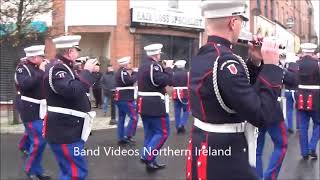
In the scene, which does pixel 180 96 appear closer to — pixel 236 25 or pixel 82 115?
pixel 82 115

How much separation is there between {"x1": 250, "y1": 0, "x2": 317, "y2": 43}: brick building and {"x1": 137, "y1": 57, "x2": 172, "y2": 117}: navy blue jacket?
22.7m

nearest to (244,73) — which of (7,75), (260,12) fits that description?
(7,75)

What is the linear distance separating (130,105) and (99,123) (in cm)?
300

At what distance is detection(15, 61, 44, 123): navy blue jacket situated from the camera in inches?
304

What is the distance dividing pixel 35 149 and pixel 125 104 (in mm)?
3572

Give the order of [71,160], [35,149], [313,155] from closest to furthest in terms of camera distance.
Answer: [71,160] → [35,149] → [313,155]

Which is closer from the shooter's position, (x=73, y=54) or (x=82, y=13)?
(x=73, y=54)

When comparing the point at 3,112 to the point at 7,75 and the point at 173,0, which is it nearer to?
the point at 7,75

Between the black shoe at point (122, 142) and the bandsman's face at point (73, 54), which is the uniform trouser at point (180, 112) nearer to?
the black shoe at point (122, 142)

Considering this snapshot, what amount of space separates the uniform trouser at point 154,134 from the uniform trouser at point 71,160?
2655 millimetres

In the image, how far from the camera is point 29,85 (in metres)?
7.73

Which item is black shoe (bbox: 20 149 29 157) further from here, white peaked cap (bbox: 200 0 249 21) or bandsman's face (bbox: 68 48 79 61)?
white peaked cap (bbox: 200 0 249 21)

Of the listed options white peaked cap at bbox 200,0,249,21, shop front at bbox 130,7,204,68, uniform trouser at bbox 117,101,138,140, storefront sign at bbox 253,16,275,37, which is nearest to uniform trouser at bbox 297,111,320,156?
uniform trouser at bbox 117,101,138,140

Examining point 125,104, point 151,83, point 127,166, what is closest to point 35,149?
point 127,166
